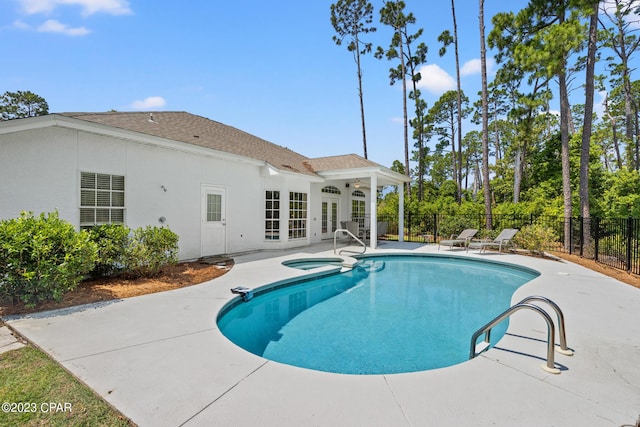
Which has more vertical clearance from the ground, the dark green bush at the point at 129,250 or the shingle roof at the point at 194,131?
the shingle roof at the point at 194,131

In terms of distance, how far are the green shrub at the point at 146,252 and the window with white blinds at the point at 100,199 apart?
3.46 ft

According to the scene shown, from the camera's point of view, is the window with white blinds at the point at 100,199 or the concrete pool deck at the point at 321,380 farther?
the window with white blinds at the point at 100,199

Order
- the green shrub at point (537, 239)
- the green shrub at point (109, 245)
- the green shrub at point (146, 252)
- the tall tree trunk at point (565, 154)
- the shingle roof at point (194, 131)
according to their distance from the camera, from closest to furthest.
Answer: the green shrub at point (109, 245)
the green shrub at point (146, 252)
the shingle roof at point (194, 131)
the green shrub at point (537, 239)
the tall tree trunk at point (565, 154)

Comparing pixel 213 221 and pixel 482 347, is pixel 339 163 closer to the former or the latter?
pixel 213 221

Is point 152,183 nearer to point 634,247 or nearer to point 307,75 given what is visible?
point 307,75

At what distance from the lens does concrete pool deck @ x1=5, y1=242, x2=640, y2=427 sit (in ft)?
7.61

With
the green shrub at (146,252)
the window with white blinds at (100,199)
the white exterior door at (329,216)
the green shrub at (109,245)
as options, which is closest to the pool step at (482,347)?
the green shrub at (146,252)

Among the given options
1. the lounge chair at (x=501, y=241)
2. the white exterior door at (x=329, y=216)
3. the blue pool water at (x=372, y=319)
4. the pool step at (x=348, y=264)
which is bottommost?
the blue pool water at (x=372, y=319)

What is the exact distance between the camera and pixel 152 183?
8188 mm

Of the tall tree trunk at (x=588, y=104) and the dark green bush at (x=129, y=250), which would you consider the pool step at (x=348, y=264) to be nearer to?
the dark green bush at (x=129, y=250)

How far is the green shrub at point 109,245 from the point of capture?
633cm

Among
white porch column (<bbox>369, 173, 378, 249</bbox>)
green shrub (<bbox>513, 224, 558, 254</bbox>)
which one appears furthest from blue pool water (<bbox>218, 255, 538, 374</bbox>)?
white porch column (<bbox>369, 173, 378, 249</bbox>)

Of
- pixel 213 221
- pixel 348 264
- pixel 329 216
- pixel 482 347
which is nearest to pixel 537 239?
pixel 348 264

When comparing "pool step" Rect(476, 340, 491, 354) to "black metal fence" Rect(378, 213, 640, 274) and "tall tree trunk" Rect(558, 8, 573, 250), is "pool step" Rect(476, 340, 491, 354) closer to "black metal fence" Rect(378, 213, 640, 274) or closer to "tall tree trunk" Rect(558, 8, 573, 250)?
"black metal fence" Rect(378, 213, 640, 274)
